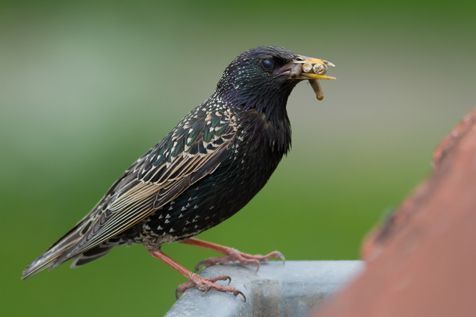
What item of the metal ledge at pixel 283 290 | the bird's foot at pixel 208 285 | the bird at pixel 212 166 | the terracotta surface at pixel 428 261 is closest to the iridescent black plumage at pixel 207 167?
the bird at pixel 212 166

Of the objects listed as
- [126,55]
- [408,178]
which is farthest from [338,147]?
[126,55]

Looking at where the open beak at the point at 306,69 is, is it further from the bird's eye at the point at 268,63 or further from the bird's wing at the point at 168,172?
the bird's wing at the point at 168,172

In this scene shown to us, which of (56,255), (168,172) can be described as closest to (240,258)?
(168,172)

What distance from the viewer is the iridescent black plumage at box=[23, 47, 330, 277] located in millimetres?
3748

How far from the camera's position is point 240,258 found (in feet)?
11.8

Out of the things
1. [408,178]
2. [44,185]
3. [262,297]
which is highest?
[262,297]

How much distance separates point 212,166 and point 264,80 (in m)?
0.34

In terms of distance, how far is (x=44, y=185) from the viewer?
7996 mm

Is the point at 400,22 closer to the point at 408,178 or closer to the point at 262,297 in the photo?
the point at 408,178

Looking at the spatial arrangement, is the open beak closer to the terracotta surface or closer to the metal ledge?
the metal ledge

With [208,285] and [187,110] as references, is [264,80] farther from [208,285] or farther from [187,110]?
[187,110]

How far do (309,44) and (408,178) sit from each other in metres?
3.26

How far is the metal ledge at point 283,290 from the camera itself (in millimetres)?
2863

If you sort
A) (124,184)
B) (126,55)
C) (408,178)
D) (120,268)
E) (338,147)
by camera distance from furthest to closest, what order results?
(126,55)
(338,147)
(408,178)
(120,268)
(124,184)
